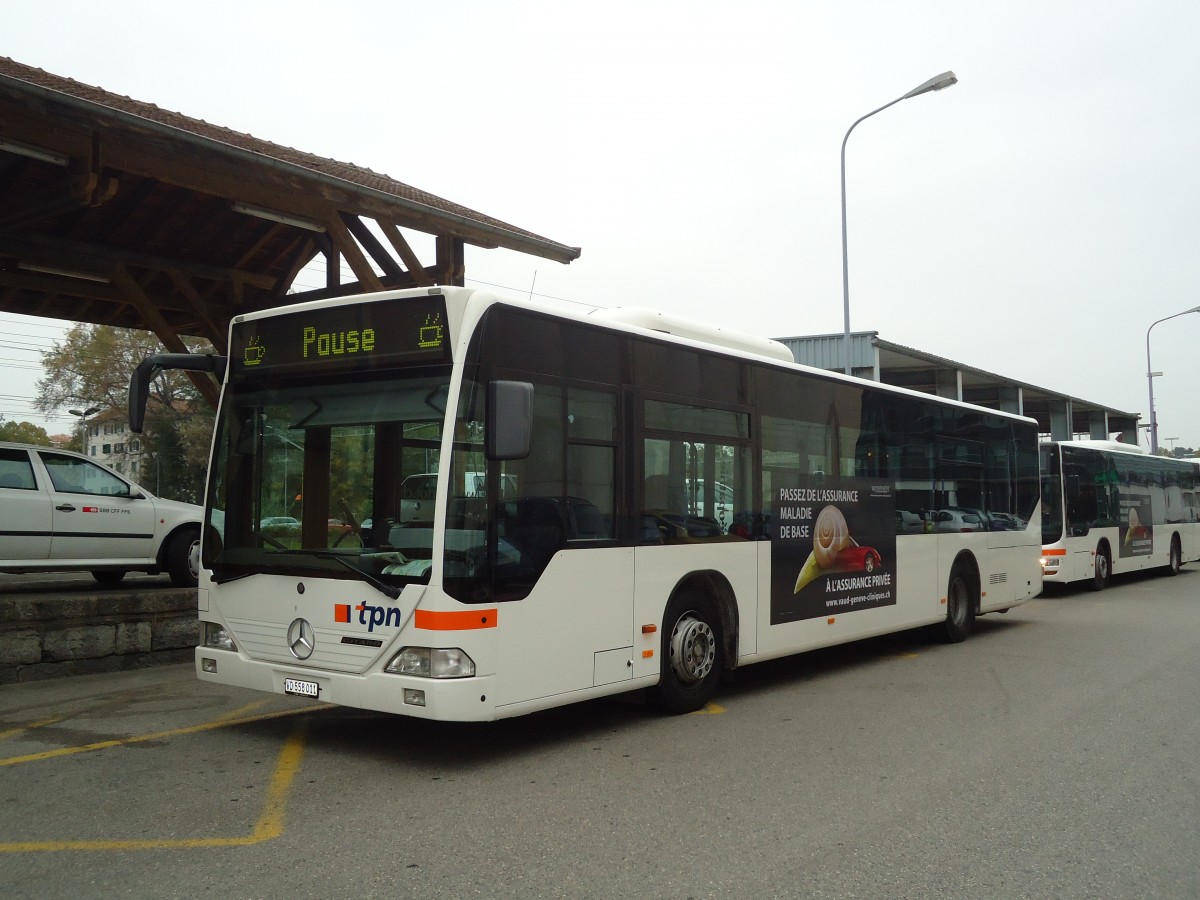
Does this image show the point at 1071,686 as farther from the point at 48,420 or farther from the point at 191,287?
the point at 48,420

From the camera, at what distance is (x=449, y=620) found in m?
6.07

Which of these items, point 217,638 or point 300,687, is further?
point 217,638

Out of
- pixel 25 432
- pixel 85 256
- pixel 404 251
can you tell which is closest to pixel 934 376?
pixel 404 251

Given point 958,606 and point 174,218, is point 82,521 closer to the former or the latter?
point 174,218

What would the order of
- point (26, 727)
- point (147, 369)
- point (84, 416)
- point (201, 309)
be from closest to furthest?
point (147, 369) → point (26, 727) → point (201, 309) → point (84, 416)

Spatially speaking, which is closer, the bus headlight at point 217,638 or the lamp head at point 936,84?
the bus headlight at point 217,638

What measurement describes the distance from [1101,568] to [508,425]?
17622 millimetres

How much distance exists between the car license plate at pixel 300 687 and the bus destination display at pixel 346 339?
6.60ft

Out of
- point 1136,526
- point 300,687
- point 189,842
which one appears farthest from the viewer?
point 1136,526

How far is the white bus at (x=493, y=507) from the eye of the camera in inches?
244

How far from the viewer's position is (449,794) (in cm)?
579

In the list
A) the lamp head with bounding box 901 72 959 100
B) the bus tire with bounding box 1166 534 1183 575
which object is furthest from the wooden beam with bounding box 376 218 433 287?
the bus tire with bounding box 1166 534 1183 575

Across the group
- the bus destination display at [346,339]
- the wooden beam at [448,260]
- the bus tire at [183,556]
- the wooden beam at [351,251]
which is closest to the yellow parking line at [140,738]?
the bus destination display at [346,339]

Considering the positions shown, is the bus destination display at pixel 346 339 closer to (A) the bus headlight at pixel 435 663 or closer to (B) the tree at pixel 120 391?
(A) the bus headlight at pixel 435 663
